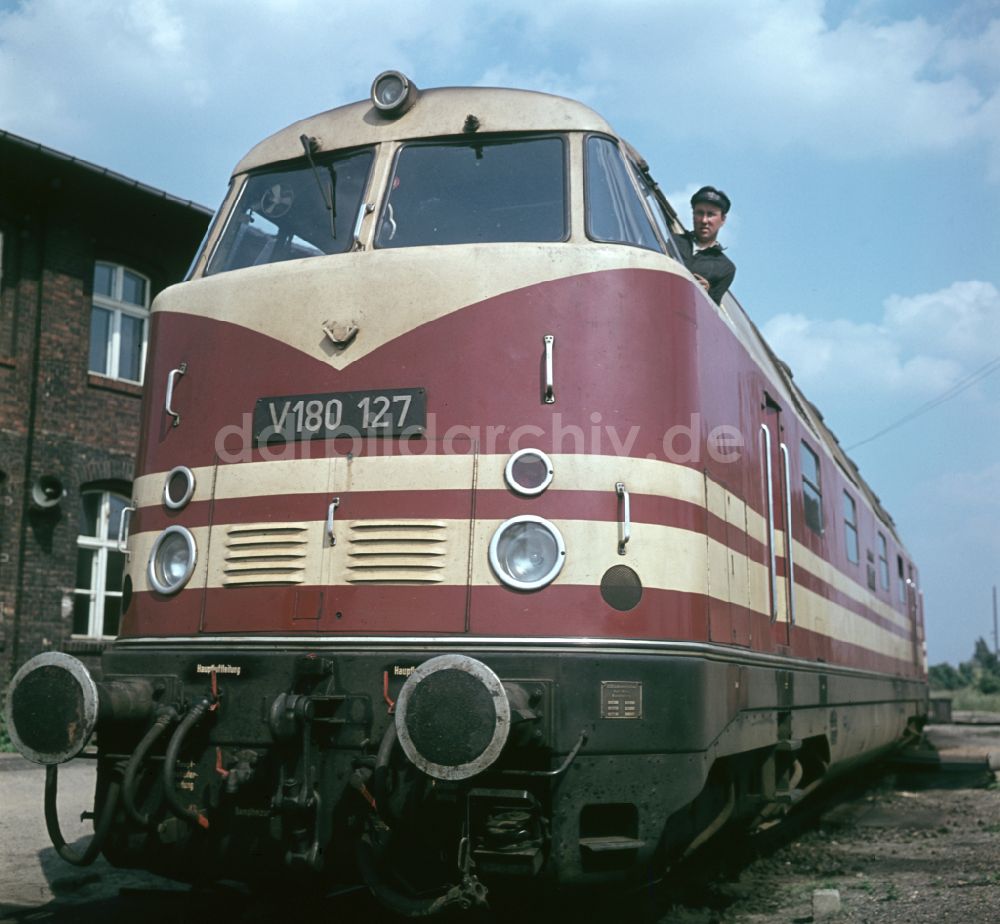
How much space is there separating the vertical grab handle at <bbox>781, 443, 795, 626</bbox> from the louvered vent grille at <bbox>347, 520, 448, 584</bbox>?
2843mm

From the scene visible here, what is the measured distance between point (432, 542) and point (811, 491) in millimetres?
4055

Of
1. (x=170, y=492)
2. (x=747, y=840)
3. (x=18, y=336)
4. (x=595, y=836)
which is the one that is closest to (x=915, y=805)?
(x=747, y=840)

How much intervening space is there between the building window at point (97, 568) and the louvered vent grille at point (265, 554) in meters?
10.2

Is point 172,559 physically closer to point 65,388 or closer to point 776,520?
point 776,520

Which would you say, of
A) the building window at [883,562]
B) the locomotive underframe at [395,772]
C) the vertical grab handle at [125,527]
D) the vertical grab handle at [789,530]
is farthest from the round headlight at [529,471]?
the building window at [883,562]

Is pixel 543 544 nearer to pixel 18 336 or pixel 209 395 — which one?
pixel 209 395

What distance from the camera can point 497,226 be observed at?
5.25m

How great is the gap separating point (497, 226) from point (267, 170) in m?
1.39

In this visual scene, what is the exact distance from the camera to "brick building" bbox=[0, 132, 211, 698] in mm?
13797

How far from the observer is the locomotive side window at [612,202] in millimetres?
5133

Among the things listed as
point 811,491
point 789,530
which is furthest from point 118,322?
point 789,530

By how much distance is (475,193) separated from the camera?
535 centimetres

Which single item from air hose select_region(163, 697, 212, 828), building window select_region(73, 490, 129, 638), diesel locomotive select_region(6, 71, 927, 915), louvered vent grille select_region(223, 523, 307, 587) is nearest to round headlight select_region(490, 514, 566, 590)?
diesel locomotive select_region(6, 71, 927, 915)

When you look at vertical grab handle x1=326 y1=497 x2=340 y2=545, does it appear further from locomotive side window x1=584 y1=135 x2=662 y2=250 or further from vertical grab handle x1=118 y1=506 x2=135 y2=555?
locomotive side window x1=584 y1=135 x2=662 y2=250
